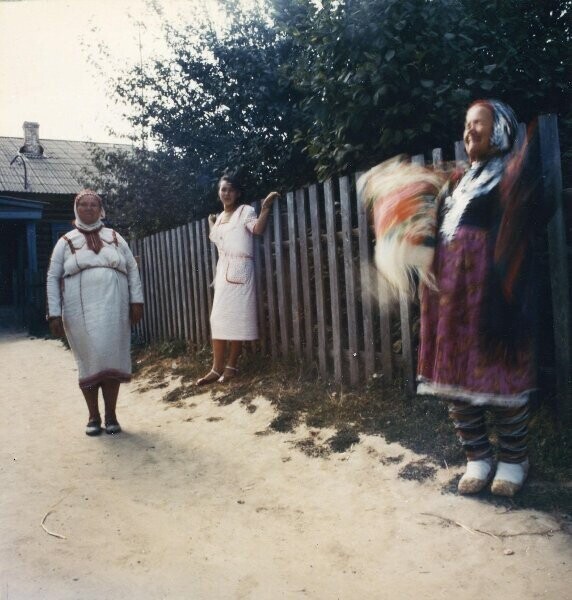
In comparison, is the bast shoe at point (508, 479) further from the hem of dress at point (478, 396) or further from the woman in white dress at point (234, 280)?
the woman in white dress at point (234, 280)

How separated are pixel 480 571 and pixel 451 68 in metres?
3.21

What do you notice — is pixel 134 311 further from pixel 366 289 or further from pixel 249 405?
pixel 366 289

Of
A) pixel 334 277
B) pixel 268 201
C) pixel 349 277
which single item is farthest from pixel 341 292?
pixel 268 201

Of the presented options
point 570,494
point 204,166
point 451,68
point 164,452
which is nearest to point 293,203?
point 451,68

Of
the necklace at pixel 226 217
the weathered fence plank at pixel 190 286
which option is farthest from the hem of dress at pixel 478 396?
the weathered fence plank at pixel 190 286

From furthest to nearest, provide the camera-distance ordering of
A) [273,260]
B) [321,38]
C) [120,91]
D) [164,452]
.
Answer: [120,91], [273,260], [321,38], [164,452]

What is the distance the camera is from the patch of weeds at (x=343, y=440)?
3.21 meters

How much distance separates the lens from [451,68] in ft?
12.5

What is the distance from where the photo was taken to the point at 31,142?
67.4 feet

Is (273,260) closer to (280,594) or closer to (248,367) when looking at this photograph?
(248,367)

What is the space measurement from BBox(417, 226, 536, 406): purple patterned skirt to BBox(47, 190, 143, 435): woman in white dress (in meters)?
2.46

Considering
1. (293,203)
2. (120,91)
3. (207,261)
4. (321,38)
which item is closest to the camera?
(321,38)

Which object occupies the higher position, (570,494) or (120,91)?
(120,91)

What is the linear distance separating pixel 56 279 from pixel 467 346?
118 inches
